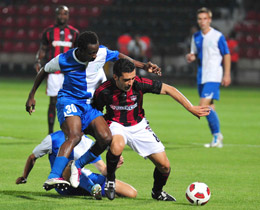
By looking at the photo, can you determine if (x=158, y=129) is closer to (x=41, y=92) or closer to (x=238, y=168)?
(x=238, y=168)

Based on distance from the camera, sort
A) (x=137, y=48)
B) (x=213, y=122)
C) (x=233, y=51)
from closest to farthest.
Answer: (x=213, y=122)
(x=137, y=48)
(x=233, y=51)

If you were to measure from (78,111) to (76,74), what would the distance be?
1.35 ft

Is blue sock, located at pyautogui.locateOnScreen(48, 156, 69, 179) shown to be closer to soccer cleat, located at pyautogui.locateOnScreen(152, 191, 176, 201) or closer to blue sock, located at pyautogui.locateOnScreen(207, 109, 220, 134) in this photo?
soccer cleat, located at pyautogui.locateOnScreen(152, 191, 176, 201)

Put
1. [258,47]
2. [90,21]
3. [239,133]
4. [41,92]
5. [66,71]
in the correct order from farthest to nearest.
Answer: [90,21]
[258,47]
[41,92]
[239,133]
[66,71]

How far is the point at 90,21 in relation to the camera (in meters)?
29.8

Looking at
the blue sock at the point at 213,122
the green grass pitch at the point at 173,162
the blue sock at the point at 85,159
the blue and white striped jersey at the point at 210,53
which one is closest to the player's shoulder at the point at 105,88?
the blue sock at the point at 85,159

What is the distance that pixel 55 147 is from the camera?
664 centimetres

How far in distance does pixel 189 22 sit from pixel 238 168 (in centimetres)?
2006

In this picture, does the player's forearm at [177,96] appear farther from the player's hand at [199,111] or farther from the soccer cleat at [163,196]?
the soccer cleat at [163,196]

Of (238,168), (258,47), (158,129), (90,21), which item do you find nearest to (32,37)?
(90,21)

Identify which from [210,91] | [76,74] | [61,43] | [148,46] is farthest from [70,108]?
[148,46]

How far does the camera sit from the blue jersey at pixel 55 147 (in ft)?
21.4

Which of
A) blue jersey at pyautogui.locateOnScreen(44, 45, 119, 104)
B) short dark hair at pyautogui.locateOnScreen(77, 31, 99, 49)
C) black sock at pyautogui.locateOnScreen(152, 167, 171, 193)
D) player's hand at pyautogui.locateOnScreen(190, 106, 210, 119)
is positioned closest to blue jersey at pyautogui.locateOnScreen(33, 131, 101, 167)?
blue jersey at pyautogui.locateOnScreen(44, 45, 119, 104)

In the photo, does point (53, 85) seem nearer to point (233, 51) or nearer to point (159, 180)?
point (159, 180)
